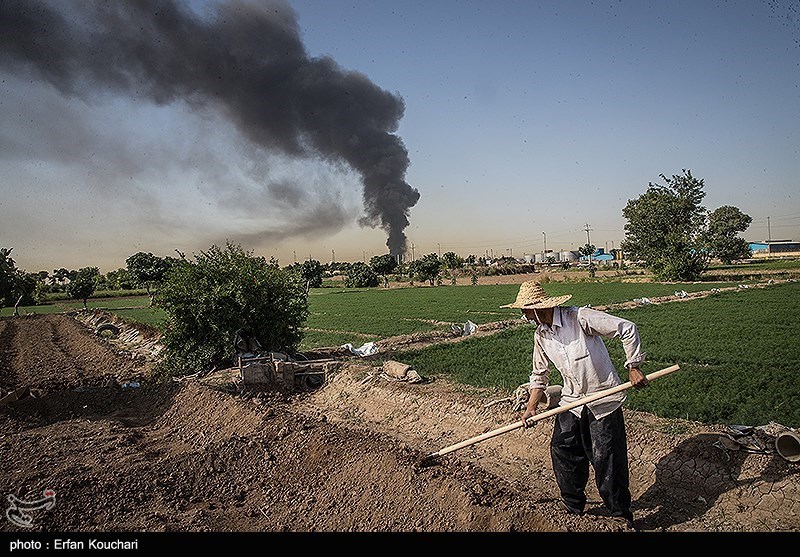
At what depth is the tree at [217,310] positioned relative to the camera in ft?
39.2

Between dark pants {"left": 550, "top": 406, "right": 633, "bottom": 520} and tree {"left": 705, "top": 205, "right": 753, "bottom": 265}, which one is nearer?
dark pants {"left": 550, "top": 406, "right": 633, "bottom": 520}

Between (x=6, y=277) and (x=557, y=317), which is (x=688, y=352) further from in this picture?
(x=6, y=277)

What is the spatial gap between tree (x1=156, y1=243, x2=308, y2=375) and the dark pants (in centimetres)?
940

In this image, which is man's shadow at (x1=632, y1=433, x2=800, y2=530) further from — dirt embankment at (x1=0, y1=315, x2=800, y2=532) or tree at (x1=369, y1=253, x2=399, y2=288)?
tree at (x1=369, y1=253, x2=399, y2=288)

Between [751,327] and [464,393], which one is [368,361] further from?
[751,327]

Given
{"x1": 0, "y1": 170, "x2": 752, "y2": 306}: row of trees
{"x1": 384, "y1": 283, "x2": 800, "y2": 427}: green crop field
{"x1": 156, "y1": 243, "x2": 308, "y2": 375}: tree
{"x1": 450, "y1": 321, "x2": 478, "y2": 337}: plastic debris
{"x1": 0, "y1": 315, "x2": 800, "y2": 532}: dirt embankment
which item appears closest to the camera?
{"x1": 0, "y1": 315, "x2": 800, "y2": 532}: dirt embankment

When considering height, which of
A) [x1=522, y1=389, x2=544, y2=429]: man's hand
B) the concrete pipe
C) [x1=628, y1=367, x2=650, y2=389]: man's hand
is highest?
[x1=628, y1=367, x2=650, y2=389]: man's hand

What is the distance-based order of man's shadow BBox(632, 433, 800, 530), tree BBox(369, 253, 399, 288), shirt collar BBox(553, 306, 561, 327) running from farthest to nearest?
tree BBox(369, 253, 399, 288) → man's shadow BBox(632, 433, 800, 530) → shirt collar BBox(553, 306, 561, 327)

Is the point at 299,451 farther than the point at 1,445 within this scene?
No

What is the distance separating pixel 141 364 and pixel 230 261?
16.2 ft

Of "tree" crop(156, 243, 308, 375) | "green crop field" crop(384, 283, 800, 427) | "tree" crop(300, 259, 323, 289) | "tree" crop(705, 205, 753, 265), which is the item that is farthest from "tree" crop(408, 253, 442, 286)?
"tree" crop(156, 243, 308, 375)

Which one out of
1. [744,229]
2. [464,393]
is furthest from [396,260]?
[464,393]

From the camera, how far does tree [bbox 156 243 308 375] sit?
39.2 ft
